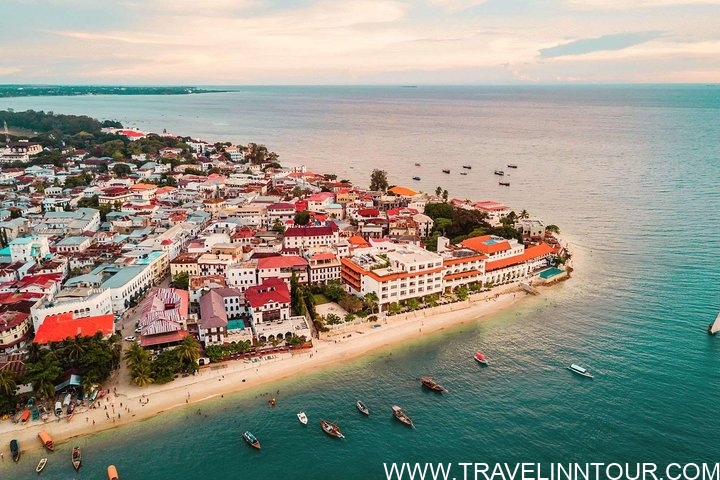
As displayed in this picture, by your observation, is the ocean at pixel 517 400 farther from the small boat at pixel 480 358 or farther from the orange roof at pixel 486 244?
the orange roof at pixel 486 244

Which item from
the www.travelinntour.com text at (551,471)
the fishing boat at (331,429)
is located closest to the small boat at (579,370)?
the www.travelinntour.com text at (551,471)

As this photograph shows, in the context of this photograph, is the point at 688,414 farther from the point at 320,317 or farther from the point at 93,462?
the point at 93,462

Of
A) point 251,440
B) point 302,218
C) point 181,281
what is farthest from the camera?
point 302,218

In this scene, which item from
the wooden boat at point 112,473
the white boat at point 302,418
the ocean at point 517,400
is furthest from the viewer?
the white boat at point 302,418

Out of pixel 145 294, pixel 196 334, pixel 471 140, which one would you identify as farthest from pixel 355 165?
pixel 196 334

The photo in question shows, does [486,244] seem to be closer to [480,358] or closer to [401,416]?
[480,358]

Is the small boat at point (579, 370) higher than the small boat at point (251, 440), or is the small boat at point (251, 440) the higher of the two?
the small boat at point (579, 370)

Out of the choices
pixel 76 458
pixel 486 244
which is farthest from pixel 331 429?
pixel 486 244
